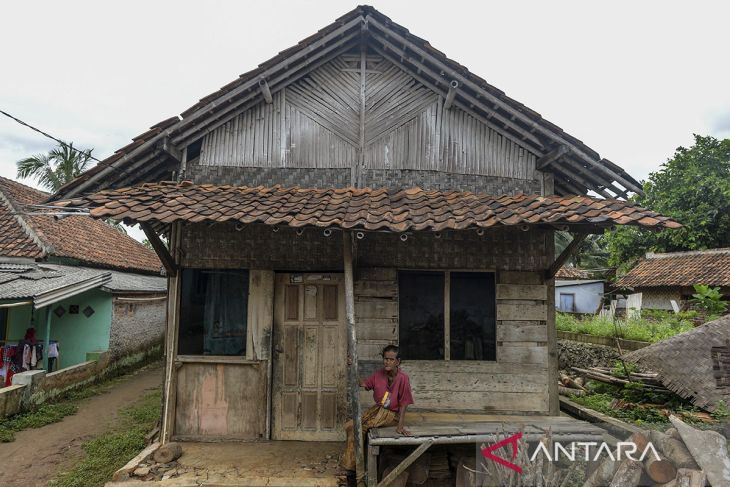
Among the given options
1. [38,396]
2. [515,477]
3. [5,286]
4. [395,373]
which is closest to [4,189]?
[5,286]

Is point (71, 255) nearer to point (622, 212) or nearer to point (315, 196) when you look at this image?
point (315, 196)

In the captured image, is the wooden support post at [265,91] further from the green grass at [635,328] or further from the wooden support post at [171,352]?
the green grass at [635,328]

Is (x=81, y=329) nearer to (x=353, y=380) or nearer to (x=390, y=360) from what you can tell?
(x=353, y=380)

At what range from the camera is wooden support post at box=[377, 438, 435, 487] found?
184 inches

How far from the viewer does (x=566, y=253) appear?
559cm

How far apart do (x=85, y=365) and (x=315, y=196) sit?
8872mm

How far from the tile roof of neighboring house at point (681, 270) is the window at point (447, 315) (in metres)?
14.9

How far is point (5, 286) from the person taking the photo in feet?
31.1

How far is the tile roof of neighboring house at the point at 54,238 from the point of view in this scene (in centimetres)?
1217

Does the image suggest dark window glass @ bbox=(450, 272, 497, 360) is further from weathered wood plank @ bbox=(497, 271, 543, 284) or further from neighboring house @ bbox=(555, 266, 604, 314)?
neighboring house @ bbox=(555, 266, 604, 314)

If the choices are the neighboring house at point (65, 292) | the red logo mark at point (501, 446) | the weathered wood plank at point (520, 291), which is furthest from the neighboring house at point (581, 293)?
the red logo mark at point (501, 446)

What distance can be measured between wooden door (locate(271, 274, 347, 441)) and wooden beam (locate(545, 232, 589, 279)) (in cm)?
295

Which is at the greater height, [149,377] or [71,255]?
[71,255]

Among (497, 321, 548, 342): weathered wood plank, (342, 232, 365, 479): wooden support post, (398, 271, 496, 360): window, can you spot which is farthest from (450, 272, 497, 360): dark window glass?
(342, 232, 365, 479): wooden support post
